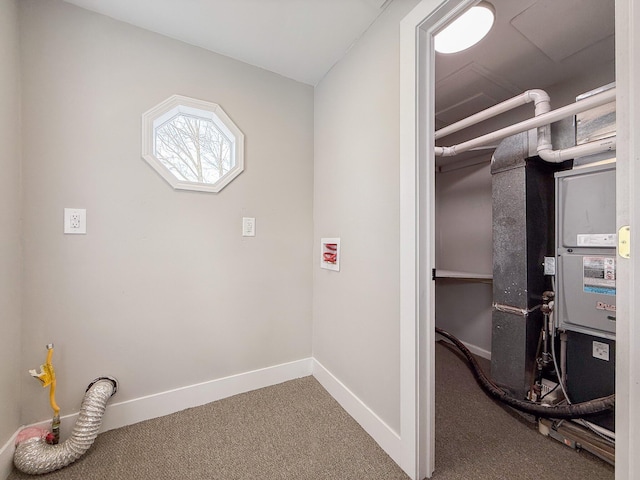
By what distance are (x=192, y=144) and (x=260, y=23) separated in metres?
0.86

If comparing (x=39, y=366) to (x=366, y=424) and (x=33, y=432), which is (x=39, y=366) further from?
(x=366, y=424)

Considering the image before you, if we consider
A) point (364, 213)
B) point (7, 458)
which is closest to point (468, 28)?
point (364, 213)

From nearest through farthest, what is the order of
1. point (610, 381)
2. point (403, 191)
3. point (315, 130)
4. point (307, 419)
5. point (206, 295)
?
point (403, 191) → point (610, 381) → point (307, 419) → point (206, 295) → point (315, 130)

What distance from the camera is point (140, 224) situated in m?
1.56

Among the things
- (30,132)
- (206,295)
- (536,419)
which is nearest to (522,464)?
(536,419)

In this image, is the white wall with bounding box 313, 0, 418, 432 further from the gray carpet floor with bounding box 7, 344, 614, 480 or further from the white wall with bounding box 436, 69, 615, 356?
the white wall with bounding box 436, 69, 615, 356

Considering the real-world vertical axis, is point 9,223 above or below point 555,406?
above

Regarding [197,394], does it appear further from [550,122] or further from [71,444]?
[550,122]

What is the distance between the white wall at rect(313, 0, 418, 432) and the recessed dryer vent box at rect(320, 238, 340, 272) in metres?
0.05

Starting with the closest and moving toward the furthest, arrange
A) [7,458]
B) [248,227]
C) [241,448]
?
[7,458] < [241,448] < [248,227]

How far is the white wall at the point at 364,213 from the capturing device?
1.37 meters

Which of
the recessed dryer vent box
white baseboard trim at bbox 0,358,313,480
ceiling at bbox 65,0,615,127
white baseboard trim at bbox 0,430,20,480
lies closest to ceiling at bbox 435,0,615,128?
ceiling at bbox 65,0,615,127

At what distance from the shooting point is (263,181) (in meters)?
1.94

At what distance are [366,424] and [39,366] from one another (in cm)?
181
